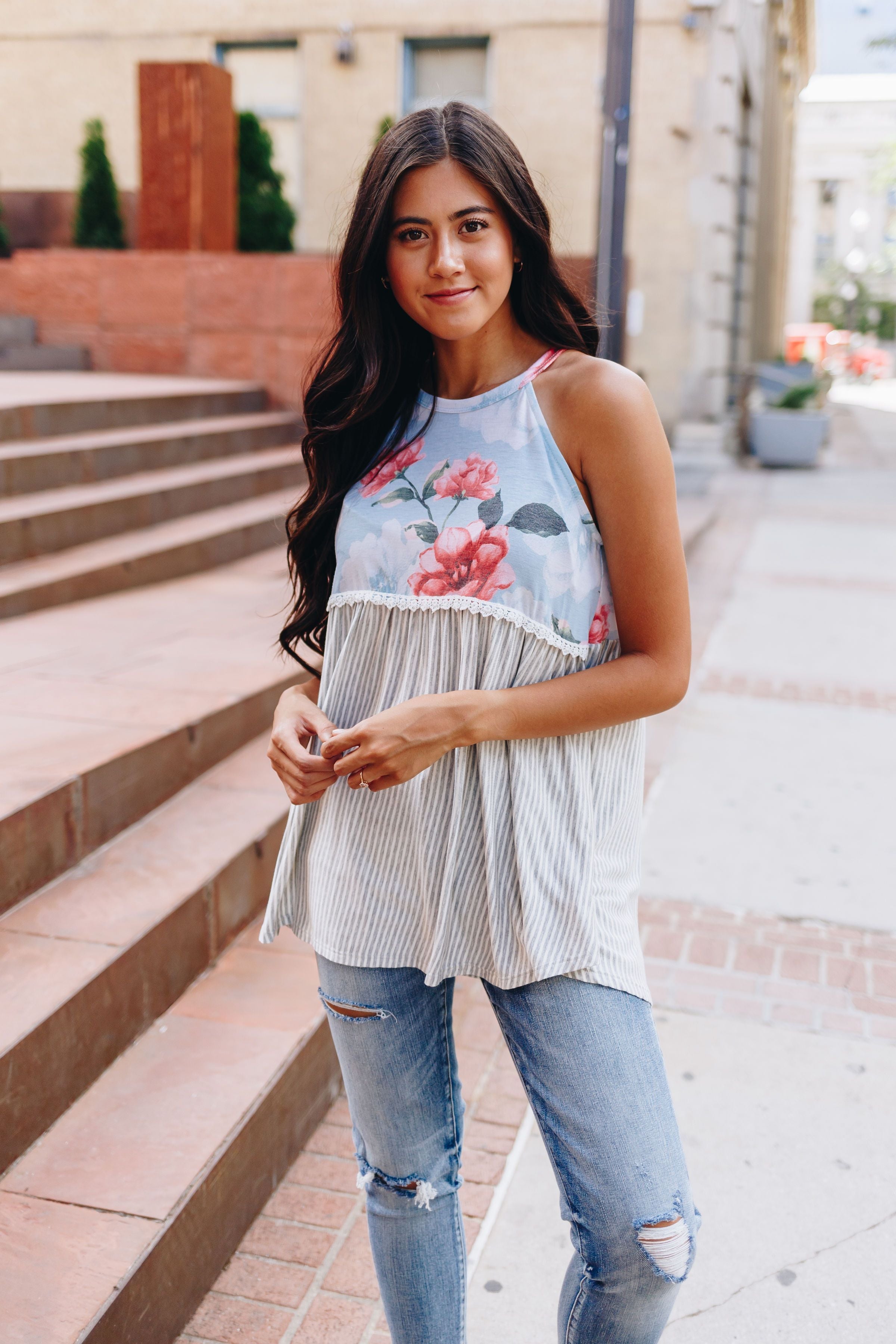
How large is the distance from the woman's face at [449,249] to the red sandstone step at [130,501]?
14.1ft

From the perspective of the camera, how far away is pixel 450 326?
5.60 feet

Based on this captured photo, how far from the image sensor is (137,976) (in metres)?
2.81

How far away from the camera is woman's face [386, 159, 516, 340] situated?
1.68 metres

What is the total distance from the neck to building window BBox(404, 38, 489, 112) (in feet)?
47.1

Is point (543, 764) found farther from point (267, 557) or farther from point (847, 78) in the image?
point (847, 78)

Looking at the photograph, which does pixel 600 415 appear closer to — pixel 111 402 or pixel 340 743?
pixel 340 743

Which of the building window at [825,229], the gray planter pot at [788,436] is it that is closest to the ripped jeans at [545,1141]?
the gray planter pot at [788,436]

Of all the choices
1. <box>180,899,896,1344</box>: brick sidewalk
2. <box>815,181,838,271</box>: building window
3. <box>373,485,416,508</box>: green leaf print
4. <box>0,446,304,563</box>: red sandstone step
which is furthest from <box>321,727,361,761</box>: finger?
<box>815,181,838,271</box>: building window

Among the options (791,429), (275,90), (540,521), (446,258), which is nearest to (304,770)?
(540,521)

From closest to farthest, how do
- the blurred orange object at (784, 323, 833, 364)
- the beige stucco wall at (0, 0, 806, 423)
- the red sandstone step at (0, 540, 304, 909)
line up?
the red sandstone step at (0, 540, 304, 909) → the beige stucco wall at (0, 0, 806, 423) → the blurred orange object at (784, 323, 833, 364)

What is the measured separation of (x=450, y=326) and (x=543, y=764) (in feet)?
2.00

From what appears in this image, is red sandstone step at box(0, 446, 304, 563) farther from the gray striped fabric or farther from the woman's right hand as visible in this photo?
the gray striped fabric

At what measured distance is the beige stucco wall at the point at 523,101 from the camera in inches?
557

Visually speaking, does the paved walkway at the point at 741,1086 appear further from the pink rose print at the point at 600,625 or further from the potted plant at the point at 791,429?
the potted plant at the point at 791,429
